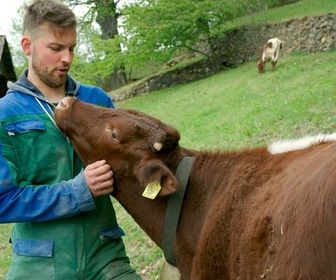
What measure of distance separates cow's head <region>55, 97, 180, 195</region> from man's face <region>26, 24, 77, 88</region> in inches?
6.9

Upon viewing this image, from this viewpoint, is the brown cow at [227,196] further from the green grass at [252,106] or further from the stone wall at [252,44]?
the stone wall at [252,44]

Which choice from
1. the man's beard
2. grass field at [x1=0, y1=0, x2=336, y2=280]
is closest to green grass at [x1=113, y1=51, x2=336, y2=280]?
grass field at [x1=0, y1=0, x2=336, y2=280]

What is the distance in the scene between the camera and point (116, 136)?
Result: 3.69m

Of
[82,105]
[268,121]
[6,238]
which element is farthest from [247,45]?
[82,105]

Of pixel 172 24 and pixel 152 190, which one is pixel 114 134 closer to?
pixel 152 190

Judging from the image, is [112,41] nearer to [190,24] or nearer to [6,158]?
[190,24]

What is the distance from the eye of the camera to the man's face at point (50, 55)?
142 inches

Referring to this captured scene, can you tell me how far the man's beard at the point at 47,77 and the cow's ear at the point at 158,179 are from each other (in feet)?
2.58

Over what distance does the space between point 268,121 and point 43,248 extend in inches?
350

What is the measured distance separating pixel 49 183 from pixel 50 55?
79cm

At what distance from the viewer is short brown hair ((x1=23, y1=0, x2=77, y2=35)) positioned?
3617 millimetres

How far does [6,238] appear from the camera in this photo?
10.4m

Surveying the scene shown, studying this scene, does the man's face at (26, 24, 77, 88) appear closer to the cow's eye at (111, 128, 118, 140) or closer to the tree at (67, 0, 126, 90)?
the cow's eye at (111, 128, 118, 140)

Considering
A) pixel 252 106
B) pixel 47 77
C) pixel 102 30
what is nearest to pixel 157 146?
pixel 47 77
